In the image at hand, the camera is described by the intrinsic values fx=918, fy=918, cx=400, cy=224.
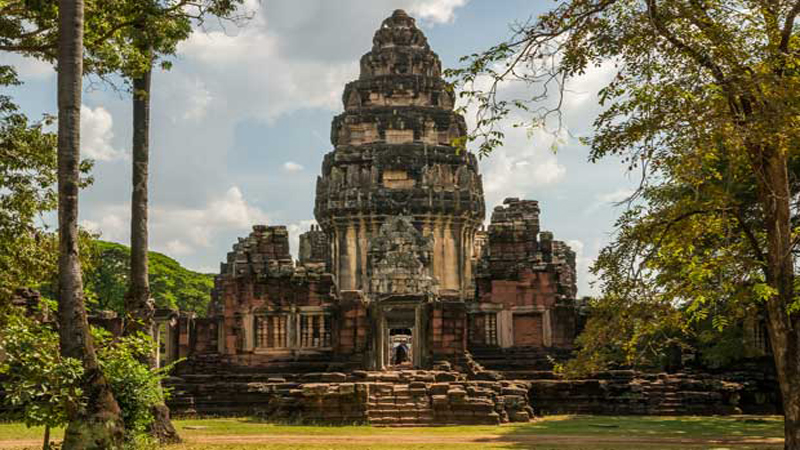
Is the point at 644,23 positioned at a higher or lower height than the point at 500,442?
higher

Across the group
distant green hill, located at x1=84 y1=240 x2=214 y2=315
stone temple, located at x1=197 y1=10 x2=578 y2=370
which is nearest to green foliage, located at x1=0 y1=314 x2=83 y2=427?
stone temple, located at x1=197 y1=10 x2=578 y2=370

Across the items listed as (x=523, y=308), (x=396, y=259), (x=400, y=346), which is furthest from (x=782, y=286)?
(x=400, y=346)

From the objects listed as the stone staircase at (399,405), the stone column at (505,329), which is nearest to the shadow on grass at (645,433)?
the stone staircase at (399,405)

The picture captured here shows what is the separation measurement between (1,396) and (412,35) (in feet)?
117

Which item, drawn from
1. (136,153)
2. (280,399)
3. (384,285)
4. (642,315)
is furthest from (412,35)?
(642,315)

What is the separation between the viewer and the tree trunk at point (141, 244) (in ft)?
56.1

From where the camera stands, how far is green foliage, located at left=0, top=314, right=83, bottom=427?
1240cm

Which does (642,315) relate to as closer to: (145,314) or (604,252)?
(604,252)

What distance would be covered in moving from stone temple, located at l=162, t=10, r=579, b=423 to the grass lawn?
1578 millimetres

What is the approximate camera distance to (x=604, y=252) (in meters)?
15.2

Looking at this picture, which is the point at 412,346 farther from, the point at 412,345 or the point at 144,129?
the point at 144,129

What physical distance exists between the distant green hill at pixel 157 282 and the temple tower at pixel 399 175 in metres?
13.2

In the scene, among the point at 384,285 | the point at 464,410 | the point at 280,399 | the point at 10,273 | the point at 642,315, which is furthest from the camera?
the point at 384,285

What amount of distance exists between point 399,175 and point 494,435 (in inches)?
1236
